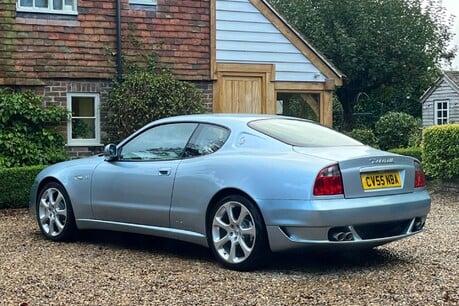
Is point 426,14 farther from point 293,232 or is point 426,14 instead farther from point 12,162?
point 293,232

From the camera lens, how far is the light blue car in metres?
5.94

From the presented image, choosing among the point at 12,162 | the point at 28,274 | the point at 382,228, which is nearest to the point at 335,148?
the point at 382,228

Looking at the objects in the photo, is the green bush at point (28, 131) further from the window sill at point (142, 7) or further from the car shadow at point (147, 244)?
the car shadow at point (147, 244)

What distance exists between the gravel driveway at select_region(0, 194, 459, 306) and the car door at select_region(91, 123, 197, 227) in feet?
1.29

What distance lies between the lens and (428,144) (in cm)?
1388

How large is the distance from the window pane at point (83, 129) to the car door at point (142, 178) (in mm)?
6537

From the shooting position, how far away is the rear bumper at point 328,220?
5852mm

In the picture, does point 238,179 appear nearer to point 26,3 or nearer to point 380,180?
point 380,180

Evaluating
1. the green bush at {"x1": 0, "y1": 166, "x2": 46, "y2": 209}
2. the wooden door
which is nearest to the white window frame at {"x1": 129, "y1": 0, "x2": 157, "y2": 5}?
the wooden door

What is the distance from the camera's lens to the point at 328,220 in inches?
230

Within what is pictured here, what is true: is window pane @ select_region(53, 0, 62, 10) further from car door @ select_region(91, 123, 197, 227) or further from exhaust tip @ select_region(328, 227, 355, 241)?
exhaust tip @ select_region(328, 227, 355, 241)

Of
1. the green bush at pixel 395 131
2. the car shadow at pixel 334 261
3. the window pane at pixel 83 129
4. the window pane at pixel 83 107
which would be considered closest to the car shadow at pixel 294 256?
the car shadow at pixel 334 261

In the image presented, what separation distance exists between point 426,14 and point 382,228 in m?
25.1

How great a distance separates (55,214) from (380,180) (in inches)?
144
